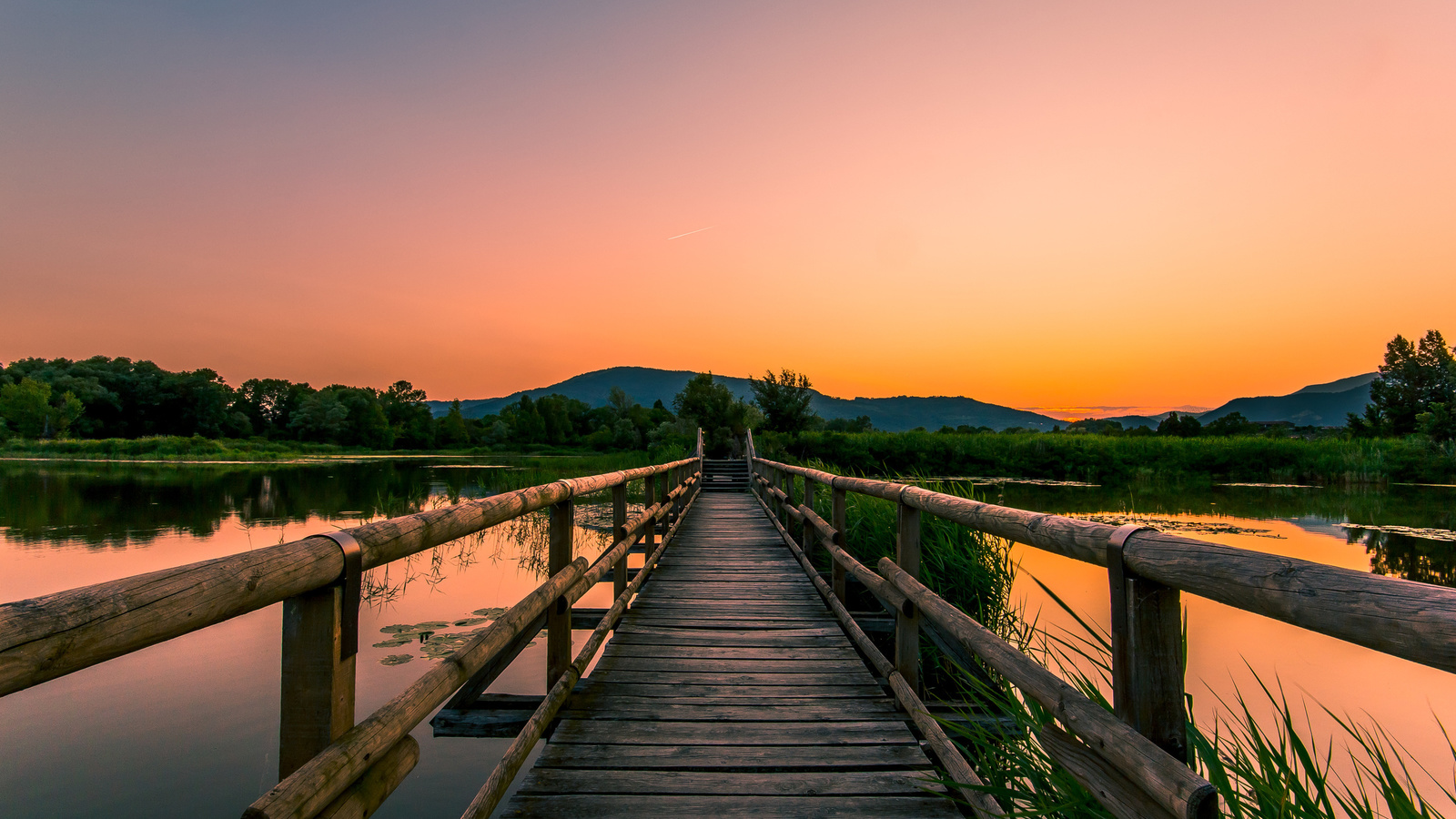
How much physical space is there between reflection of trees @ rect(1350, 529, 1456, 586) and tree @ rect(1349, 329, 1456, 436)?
1249 inches

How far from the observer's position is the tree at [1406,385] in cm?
3406

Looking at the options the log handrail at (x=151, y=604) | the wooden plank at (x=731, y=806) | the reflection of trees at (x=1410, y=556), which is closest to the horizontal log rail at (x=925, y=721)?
the wooden plank at (x=731, y=806)

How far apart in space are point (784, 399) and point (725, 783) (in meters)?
30.3

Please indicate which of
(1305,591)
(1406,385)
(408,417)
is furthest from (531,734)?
(408,417)

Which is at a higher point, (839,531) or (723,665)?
(839,531)

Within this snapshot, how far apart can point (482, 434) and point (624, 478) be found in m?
85.9

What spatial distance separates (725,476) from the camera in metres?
20.2

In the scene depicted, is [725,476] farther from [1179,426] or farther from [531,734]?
[1179,426]

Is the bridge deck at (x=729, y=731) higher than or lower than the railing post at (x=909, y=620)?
lower

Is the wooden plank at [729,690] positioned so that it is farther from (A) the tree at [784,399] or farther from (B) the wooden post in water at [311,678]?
(A) the tree at [784,399]

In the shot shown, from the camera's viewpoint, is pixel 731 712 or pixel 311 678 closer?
pixel 311 678

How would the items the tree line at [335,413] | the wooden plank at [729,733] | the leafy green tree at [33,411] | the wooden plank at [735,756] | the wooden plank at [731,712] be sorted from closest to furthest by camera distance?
the wooden plank at [735,756] < the wooden plank at [729,733] < the wooden plank at [731,712] < the tree line at [335,413] < the leafy green tree at [33,411]

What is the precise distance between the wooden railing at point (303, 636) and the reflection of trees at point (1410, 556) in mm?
11007

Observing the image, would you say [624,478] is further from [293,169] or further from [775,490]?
[293,169]
